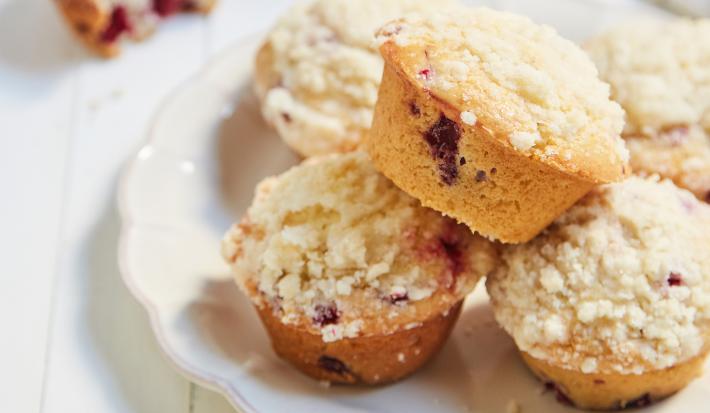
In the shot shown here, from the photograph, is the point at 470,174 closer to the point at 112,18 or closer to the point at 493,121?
the point at 493,121

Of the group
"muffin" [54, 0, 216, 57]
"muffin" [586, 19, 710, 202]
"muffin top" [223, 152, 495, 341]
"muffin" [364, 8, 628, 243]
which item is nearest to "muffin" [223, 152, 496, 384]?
"muffin top" [223, 152, 495, 341]

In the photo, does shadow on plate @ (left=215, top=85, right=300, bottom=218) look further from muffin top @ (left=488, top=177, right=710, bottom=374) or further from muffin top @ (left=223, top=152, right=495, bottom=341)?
muffin top @ (left=488, top=177, right=710, bottom=374)

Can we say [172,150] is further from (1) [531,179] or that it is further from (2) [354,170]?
(1) [531,179]

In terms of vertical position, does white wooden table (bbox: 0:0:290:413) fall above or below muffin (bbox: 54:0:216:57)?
below

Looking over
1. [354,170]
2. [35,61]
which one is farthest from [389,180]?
[35,61]

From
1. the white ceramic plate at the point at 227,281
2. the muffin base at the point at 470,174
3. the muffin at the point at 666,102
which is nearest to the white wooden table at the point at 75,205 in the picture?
the white ceramic plate at the point at 227,281

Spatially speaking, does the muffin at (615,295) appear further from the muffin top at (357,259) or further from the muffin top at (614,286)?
the muffin top at (357,259)
